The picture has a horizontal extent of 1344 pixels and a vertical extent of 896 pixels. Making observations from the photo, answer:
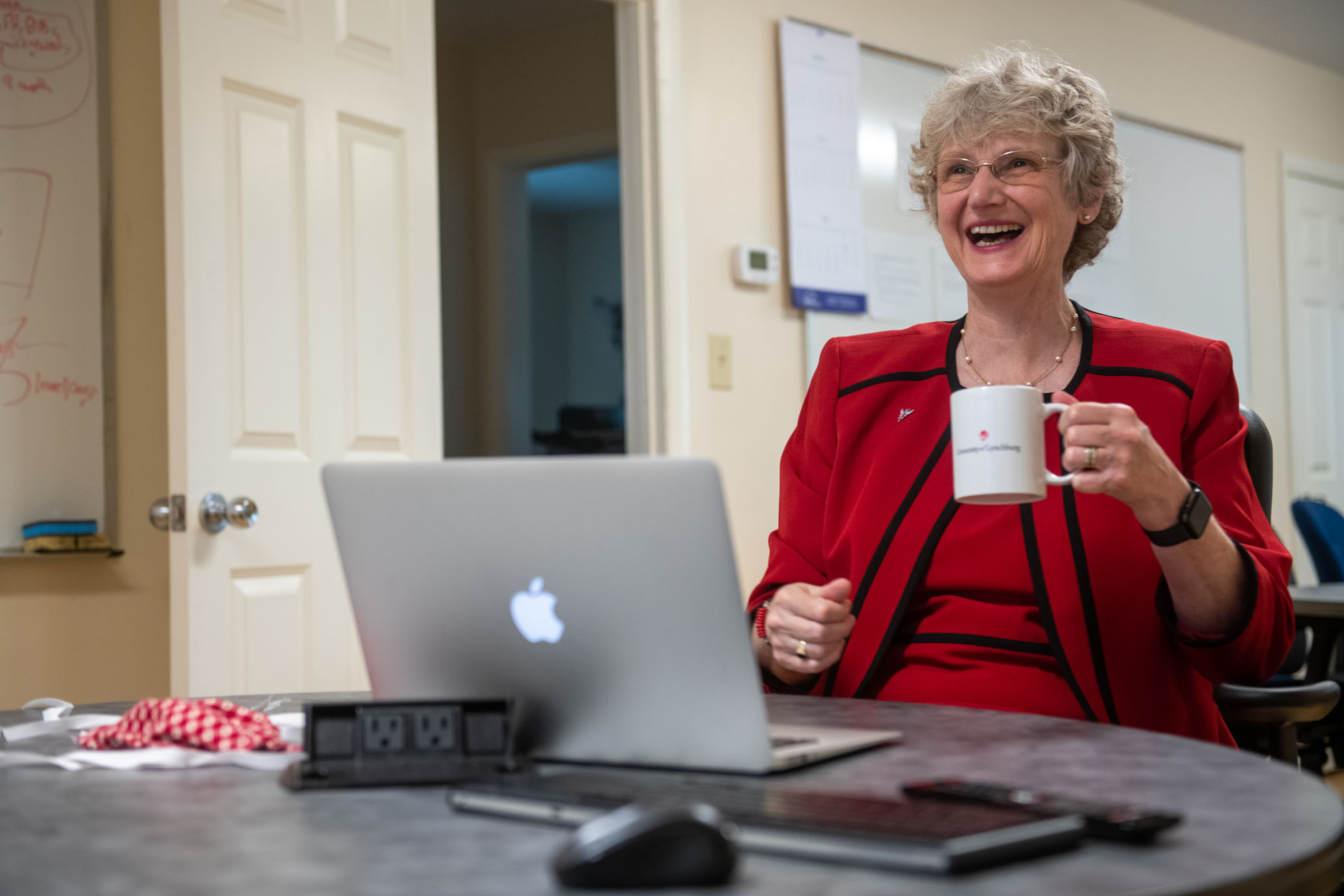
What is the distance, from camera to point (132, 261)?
2.67 metres

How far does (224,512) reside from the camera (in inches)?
89.4

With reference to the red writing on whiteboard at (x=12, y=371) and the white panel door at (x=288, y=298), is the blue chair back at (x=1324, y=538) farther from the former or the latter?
the red writing on whiteboard at (x=12, y=371)

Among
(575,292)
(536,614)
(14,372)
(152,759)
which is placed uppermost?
(575,292)

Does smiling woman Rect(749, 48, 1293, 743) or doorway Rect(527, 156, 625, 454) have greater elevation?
doorway Rect(527, 156, 625, 454)

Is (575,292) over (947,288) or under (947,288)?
over

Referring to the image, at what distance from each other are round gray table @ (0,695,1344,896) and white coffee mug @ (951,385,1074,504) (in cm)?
21

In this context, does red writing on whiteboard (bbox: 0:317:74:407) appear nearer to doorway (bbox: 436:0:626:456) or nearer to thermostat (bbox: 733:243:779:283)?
thermostat (bbox: 733:243:779:283)

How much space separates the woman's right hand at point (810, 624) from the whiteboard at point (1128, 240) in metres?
2.30

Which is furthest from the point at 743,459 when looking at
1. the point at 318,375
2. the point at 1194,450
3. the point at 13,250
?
the point at 1194,450

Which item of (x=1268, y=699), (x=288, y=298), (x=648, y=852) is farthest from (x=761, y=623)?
(x=288, y=298)

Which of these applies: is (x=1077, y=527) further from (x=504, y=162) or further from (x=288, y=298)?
(x=504, y=162)

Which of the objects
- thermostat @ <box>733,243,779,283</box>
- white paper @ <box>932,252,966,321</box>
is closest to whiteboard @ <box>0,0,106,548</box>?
thermostat @ <box>733,243,779,283</box>

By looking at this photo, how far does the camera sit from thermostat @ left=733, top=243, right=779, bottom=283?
326cm

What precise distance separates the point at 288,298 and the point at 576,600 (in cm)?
179
